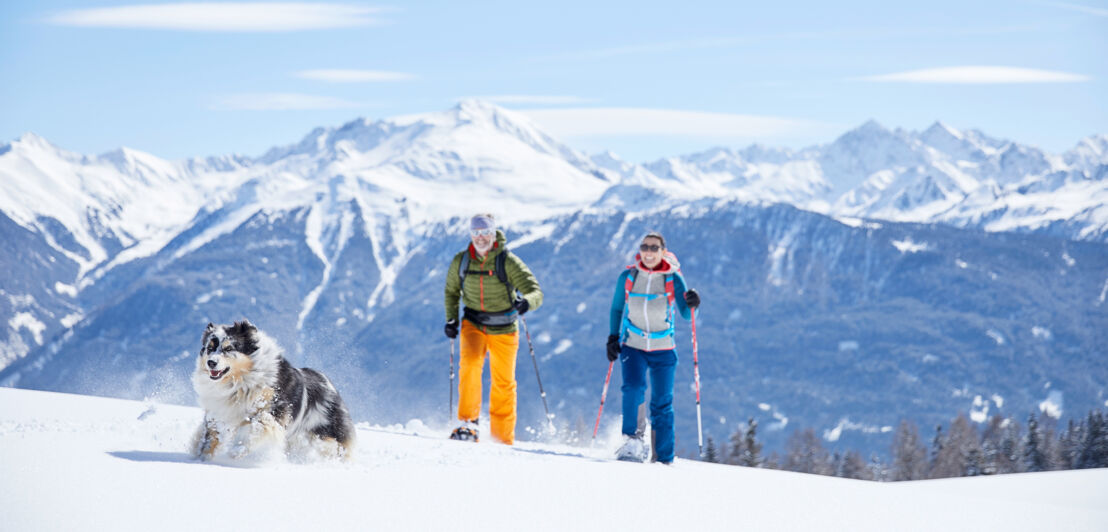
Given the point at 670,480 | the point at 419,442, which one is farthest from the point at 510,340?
the point at 670,480

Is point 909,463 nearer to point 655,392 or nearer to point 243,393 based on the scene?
point 655,392

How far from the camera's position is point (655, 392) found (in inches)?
436

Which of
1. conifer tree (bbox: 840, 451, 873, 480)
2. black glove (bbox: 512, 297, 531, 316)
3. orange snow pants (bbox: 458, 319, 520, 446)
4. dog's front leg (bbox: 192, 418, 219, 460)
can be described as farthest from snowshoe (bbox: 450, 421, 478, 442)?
conifer tree (bbox: 840, 451, 873, 480)

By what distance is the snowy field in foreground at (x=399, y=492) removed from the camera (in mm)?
5938

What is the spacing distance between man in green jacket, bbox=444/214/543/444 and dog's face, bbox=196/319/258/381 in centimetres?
494

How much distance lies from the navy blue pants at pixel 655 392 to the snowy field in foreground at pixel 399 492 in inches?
32.5

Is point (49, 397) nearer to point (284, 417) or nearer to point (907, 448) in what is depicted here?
point (284, 417)

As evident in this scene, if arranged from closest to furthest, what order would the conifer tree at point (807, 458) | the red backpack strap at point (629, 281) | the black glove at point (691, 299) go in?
the black glove at point (691, 299)
the red backpack strap at point (629, 281)
the conifer tree at point (807, 458)

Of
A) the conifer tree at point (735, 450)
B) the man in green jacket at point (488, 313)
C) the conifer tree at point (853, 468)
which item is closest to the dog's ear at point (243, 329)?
the man in green jacket at point (488, 313)

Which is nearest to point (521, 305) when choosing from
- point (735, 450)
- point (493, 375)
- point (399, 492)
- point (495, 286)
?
point (495, 286)

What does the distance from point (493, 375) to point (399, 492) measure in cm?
587

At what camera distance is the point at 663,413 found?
11.1 meters

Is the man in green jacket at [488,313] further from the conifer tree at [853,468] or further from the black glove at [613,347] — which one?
the conifer tree at [853,468]

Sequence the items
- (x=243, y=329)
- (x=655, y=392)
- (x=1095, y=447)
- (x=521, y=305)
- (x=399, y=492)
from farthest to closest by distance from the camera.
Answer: (x=1095, y=447) → (x=521, y=305) → (x=655, y=392) → (x=243, y=329) → (x=399, y=492)
